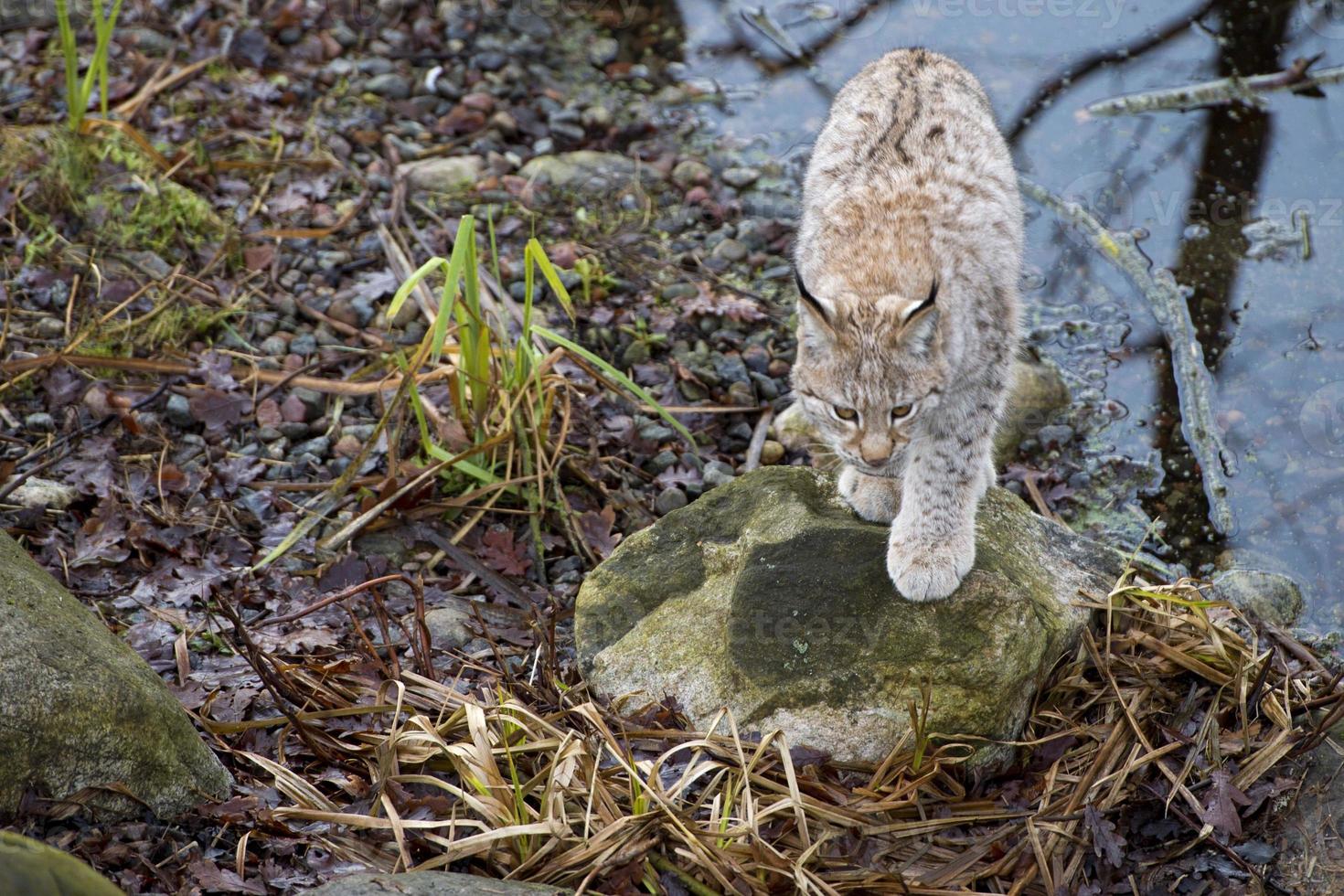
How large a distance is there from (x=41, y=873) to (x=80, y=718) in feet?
2.33

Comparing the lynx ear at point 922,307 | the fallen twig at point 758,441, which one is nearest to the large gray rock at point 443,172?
the fallen twig at point 758,441

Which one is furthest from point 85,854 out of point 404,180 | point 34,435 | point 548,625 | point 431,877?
point 404,180

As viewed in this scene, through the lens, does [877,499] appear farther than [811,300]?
Yes

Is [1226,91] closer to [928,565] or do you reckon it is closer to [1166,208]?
[1166,208]

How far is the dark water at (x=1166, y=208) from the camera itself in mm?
5527

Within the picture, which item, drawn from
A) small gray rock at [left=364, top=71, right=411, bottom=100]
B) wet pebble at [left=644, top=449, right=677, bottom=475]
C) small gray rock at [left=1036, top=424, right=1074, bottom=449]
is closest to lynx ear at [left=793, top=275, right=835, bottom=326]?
wet pebble at [left=644, top=449, right=677, bottom=475]

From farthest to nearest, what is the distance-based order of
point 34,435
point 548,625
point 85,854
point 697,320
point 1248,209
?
point 1248,209
point 697,320
point 34,435
point 548,625
point 85,854

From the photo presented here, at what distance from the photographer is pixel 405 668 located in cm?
425

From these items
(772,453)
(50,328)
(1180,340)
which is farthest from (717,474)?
(50,328)

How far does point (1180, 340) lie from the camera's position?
19.9 ft

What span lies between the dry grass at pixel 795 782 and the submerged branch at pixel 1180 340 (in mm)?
1423

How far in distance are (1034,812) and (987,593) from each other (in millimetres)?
727

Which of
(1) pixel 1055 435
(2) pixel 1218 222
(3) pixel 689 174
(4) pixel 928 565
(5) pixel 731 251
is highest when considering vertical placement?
(4) pixel 928 565

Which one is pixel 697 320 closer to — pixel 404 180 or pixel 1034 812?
pixel 404 180
